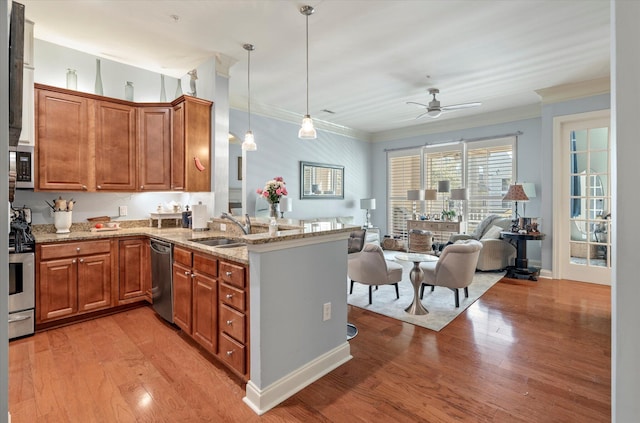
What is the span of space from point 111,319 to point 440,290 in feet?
13.2

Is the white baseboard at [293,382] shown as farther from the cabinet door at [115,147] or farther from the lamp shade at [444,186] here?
the lamp shade at [444,186]

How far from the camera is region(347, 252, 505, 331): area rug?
3.31m

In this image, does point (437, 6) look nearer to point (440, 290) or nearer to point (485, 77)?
point (485, 77)

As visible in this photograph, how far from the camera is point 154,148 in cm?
387

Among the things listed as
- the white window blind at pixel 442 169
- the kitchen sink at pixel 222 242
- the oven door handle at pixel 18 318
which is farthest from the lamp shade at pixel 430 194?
the oven door handle at pixel 18 318

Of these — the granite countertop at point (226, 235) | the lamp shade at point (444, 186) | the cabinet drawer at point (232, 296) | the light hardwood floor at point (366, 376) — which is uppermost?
the lamp shade at point (444, 186)

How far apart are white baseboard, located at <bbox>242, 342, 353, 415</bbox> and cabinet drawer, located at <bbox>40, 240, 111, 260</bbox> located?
238cm

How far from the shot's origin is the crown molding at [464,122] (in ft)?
19.4

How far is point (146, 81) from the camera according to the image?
417cm

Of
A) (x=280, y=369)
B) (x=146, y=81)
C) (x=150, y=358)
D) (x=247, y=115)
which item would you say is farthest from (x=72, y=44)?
(x=280, y=369)

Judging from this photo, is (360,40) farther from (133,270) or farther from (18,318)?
(18,318)

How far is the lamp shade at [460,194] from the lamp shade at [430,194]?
0.49 m

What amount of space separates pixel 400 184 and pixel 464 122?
2021mm

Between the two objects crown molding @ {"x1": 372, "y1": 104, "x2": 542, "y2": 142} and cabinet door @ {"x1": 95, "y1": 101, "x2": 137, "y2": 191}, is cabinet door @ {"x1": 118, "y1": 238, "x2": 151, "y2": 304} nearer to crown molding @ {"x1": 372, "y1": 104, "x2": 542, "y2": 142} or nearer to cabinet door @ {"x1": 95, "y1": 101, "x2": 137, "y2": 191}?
cabinet door @ {"x1": 95, "y1": 101, "x2": 137, "y2": 191}
